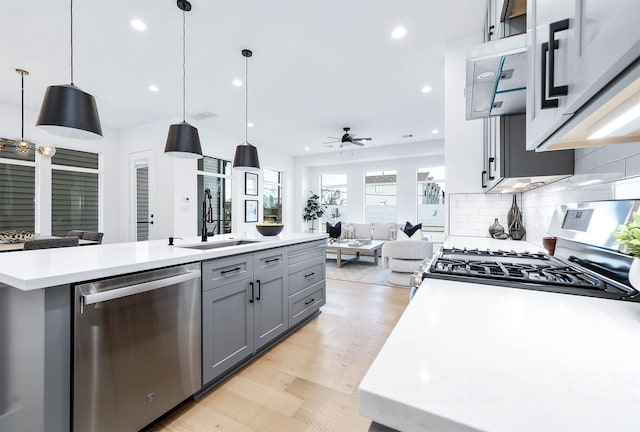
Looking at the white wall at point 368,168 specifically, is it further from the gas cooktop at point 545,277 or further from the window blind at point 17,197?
the gas cooktop at point 545,277

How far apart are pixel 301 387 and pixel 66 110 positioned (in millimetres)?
2212

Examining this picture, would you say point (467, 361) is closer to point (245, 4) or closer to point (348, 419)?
point (348, 419)

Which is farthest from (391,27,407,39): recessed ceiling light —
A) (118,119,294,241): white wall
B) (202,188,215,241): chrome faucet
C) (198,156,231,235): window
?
(198,156,231,235): window

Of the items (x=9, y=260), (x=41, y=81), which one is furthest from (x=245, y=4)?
(x=41, y=81)

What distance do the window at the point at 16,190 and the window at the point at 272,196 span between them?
14.7 feet

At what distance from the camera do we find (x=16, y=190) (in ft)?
15.0

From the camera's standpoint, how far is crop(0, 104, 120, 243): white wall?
4474 mm

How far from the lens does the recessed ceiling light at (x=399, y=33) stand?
276 centimetres

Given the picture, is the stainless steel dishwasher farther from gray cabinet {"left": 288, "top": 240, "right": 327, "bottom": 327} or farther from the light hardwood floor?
gray cabinet {"left": 288, "top": 240, "right": 327, "bottom": 327}

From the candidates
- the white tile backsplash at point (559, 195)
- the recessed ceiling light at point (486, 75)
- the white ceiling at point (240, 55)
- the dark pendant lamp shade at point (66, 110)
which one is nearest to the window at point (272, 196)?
the white ceiling at point (240, 55)

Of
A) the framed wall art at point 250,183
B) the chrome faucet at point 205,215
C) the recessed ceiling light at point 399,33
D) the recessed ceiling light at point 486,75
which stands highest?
the recessed ceiling light at point 399,33

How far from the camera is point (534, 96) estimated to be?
2.27 feet

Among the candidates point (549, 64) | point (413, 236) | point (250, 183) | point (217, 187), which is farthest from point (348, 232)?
point (549, 64)

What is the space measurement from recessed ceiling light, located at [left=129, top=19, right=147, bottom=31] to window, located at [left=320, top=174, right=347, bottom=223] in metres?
6.46
